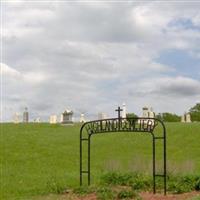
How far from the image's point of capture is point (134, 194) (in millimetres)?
13102

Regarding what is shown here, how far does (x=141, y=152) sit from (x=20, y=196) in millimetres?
11377

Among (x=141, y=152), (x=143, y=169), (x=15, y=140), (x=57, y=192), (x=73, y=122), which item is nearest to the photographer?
(x=57, y=192)

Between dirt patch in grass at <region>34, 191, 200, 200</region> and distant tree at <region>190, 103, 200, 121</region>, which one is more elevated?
distant tree at <region>190, 103, 200, 121</region>

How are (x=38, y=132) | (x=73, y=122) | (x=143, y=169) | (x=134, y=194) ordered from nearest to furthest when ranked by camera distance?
(x=134, y=194), (x=143, y=169), (x=38, y=132), (x=73, y=122)

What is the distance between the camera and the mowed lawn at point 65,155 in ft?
54.5

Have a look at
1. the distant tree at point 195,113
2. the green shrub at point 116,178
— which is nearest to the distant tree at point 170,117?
the distant tree at point 195,113

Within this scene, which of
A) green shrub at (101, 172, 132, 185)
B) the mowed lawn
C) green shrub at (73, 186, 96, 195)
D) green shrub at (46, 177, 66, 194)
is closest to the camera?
green shrub at (73, 186, 96, 195)

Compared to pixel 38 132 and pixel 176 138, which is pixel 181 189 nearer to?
pixel 176 138

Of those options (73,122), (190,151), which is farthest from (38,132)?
(190,151)

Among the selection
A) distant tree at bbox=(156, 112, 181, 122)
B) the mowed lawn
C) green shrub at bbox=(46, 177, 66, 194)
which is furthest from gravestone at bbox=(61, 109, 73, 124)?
green shrub at bbox=(46, 177, 66, 194)

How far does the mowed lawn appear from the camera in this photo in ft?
54.5

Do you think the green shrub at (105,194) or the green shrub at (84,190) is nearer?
the green shrub at (105,194)

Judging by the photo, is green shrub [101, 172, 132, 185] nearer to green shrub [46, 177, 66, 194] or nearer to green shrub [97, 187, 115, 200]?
green shrub [46, 177, 66, 194]

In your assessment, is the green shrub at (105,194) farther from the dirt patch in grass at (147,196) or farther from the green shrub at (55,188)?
the green shrub at (55,188)
